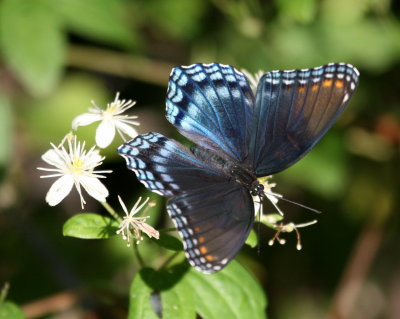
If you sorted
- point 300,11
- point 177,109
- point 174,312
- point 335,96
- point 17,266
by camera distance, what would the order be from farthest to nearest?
1. point 17,266
2. point 300,11
3. point 177,109
4. point 335,96
5. point 174,312

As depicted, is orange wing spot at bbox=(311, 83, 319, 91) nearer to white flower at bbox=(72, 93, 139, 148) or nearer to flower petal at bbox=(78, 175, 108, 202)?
white flower at bbox=(72, 93, 139, 148)

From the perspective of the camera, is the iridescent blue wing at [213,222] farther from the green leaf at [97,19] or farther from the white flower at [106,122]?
the green leaf at [97,19]

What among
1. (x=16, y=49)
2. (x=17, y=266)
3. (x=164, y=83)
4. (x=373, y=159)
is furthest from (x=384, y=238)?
(x=16, y=49)

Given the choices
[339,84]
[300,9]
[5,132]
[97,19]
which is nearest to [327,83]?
[339,84]

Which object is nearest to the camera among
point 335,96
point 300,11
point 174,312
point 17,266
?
point 174,312

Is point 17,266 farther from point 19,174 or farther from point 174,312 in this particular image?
point 174,312

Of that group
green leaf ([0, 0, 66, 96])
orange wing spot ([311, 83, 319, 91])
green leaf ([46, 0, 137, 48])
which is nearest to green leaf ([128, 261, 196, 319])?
orange wing spot ([311, 83, 319, 91])

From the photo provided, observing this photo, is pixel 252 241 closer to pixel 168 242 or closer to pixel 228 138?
pixel 168 242

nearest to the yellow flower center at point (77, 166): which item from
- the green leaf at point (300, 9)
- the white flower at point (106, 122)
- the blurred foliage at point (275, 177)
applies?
the white flower at point (106, 122)
